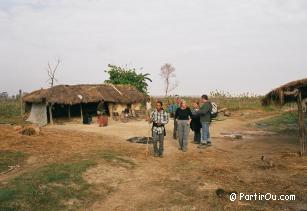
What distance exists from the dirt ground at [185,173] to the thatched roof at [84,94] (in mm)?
10621

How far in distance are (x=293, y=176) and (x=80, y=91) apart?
20.8 meters

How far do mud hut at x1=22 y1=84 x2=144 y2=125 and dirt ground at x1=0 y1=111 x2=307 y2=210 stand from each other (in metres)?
10.8

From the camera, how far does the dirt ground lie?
7984 millimetres

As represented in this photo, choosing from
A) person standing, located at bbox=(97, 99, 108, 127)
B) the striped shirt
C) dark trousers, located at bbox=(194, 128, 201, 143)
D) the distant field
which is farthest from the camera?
the distant field

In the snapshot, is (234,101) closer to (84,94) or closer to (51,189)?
(84,94)

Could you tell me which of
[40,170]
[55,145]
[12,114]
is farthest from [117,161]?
[12,114]

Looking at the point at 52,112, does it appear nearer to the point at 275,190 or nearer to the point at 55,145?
the point at 55,145

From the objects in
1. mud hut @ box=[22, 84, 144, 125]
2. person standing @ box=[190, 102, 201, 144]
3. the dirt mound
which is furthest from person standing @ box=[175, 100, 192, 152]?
mud hut @ box=[22, 84, 144, 125]

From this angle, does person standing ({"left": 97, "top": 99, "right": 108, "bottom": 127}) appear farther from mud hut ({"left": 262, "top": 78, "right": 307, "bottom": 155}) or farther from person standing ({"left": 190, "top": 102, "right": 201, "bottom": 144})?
mud hut ({"left": 262, "top": 78, "right": 307, "bottom": 155})

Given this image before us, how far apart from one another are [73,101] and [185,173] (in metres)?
17.8

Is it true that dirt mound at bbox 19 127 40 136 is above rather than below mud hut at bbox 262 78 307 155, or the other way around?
below

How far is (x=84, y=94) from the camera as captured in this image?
28266mm

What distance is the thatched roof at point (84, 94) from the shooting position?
2679cm

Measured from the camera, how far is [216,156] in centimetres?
1308
